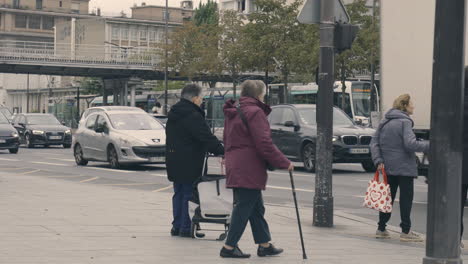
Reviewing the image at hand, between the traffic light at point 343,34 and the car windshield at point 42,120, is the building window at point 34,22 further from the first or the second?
the traffic light at point 343,34

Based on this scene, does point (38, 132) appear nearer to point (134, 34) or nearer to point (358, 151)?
point (358, 151)

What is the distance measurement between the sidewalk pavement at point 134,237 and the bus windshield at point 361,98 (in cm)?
3457

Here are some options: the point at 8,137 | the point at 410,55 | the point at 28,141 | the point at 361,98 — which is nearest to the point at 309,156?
the point at 410,55

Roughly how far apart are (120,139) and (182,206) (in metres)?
13.3

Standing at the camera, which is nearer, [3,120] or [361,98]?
[3,120]

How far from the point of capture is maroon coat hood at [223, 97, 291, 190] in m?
8.08

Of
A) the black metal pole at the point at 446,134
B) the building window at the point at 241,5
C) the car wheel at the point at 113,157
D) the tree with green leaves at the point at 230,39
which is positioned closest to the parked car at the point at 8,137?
the car wheel at the point at 113,157

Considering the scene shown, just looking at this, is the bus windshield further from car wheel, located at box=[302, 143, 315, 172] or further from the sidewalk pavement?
the sidewalk pavement

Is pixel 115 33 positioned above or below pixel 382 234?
above

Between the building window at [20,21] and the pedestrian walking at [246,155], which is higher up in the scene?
the building window at [20,21]

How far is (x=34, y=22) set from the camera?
150250 millimetres

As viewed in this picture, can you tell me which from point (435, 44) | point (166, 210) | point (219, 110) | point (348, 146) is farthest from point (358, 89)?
point (435, 44)

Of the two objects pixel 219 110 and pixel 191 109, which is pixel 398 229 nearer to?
pixel 191 109

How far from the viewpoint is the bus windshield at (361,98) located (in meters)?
48.1
